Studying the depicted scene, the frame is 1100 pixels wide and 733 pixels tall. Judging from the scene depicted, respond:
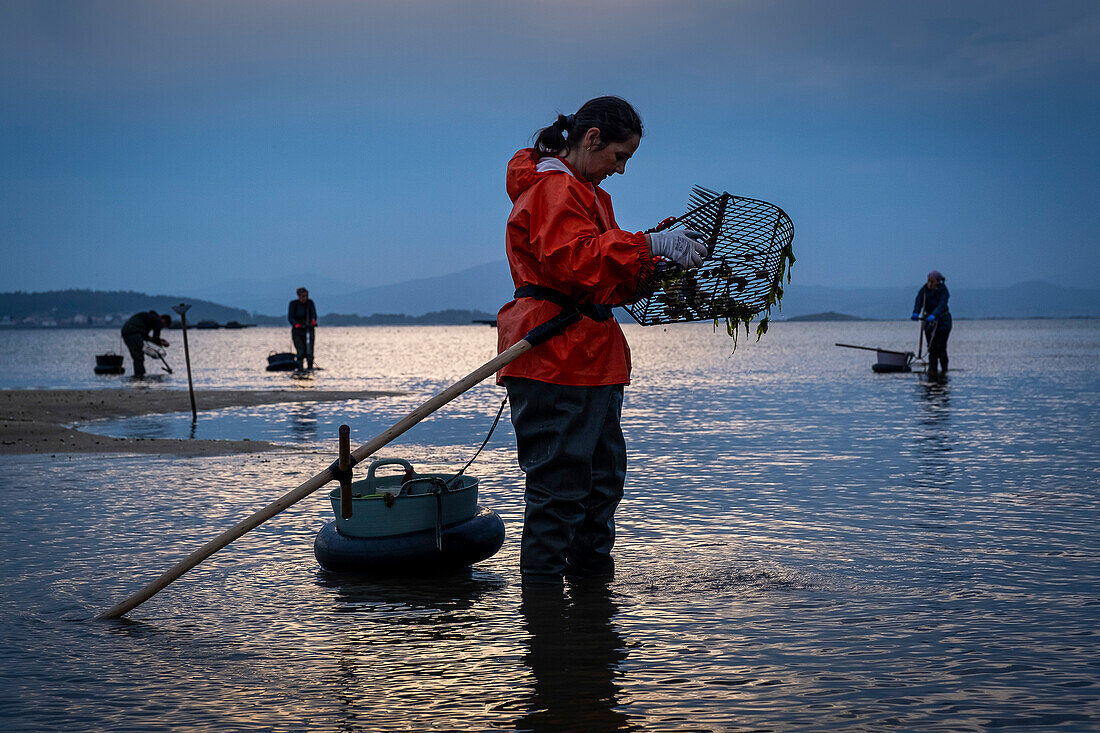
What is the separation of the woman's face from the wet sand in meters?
7.00

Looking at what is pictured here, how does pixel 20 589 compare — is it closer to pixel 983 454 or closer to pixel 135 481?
pixel 135 481

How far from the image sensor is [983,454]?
957 centimetres

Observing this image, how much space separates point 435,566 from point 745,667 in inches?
74.0

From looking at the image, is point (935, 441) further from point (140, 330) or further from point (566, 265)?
point (140, 330)

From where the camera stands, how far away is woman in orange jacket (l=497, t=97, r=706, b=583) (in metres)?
4.16

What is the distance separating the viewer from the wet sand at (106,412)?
10.6 m

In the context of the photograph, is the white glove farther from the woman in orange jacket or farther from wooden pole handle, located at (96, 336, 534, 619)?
wooden pole handle, located at (96, 336, 534, 619)

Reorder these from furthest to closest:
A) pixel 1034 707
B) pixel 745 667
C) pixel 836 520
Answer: pixel 836 520, pixel 745 667, pixel 1034 707

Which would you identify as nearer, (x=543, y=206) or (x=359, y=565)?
(x=543, y=206)

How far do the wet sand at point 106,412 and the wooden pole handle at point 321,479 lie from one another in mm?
5978

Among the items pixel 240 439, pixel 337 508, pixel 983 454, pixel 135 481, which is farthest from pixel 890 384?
pixel 337 508

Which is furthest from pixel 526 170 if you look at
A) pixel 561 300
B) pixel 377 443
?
pixel 377 443

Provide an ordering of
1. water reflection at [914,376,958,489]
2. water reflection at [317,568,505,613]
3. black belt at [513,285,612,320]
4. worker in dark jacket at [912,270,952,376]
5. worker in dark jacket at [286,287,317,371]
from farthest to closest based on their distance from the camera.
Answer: worker in dark jacket at [286,287,317,371] → worker in dark jacket at [912,270,952,376] → water reflection at [914,376,958,489] → water reflection at [317,568,505,613] → black belt at [513,285,612,320]

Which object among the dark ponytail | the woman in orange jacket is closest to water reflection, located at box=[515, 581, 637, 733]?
the woman in orange jacket
